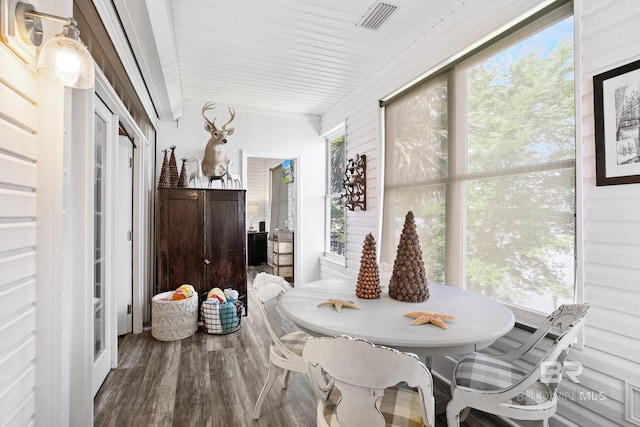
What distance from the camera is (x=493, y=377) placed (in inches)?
60.6

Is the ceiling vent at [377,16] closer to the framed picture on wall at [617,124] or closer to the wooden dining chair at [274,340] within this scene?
the framed picture on wall at [617,124]

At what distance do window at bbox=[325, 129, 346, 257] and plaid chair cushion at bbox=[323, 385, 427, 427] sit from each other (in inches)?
122

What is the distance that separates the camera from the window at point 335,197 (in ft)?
15.1

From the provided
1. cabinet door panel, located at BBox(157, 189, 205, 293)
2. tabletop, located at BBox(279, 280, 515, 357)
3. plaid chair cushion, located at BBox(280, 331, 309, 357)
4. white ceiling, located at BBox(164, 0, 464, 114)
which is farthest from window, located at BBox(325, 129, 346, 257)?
tabletop, located at BBox(279, 280, 515, 357)

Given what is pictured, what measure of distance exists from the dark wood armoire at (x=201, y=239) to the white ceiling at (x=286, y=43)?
1.30 meters

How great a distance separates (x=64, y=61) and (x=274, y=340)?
1622mm

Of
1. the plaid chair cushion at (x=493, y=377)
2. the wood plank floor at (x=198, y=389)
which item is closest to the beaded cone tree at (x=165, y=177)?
the wood plank floor at (x=198, y=389)

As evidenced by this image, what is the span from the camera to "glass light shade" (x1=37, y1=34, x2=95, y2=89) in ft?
3.28

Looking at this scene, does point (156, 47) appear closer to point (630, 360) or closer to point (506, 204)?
point (506, 204)

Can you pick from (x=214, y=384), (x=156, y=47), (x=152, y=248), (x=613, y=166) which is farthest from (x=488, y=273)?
(x=152, y=248)

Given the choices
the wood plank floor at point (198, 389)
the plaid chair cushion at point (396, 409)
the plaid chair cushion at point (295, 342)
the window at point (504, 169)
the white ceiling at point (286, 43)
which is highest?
the white ceiling at point (286, 43)

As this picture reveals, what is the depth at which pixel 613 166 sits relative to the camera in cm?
149

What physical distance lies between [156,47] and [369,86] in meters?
2.21

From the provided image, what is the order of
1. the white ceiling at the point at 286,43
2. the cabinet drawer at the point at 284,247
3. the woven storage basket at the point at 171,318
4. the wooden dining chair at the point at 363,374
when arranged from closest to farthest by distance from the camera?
the wooden dining chair at the point at 363,374, the white ceiling at the point at 286,43, the woven storage basket at the point at 171,318, the cabinet drawer at the point at 284,247
